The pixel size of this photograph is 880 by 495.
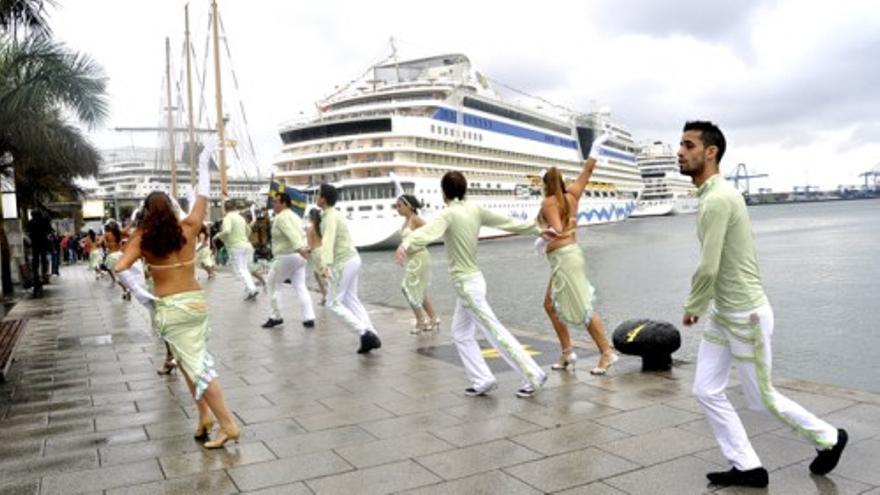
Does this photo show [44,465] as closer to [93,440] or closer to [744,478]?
[93,440]

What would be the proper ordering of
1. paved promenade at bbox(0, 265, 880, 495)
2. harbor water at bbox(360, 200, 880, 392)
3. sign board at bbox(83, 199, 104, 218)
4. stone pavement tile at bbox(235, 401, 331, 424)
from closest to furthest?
paved promenade at bbox(0, 265, 880, 495) → stone pavement tile at bbox(235, 401, 331, 424) → harbor water at bbox(360, 200, 880, 392) → sign board at bbox(83, 199, 104, 218)

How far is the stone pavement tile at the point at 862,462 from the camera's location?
3764mm

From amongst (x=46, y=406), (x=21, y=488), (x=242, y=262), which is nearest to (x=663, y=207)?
(x=242, y=262)

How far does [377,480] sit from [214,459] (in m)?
1.13

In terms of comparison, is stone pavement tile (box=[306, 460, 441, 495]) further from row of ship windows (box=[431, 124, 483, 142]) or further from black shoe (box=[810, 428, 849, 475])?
row of ship windows (box=[431, 124, 483, 142])

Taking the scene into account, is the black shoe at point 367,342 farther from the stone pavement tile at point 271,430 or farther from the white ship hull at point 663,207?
the white ship hull at point 663,207

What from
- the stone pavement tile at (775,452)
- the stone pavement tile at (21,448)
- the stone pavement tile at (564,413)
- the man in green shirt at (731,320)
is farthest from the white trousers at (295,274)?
the man in green shirt at (731,320)

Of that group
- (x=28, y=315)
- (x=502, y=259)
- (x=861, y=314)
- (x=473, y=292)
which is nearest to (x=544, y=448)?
(x=473, y=292)

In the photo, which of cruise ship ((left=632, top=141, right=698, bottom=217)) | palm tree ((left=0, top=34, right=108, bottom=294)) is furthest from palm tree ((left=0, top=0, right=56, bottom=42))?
cruise ship ((left=632, top=141, right=698, bottom=217))

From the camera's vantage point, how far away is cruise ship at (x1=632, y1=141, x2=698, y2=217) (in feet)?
358

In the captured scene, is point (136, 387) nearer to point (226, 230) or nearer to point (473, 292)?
point (473, 292)

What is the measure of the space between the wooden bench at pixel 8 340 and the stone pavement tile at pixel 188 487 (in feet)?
10.1

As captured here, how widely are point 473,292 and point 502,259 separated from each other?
2705 cm

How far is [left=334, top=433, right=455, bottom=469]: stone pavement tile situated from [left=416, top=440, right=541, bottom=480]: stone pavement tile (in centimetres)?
12
